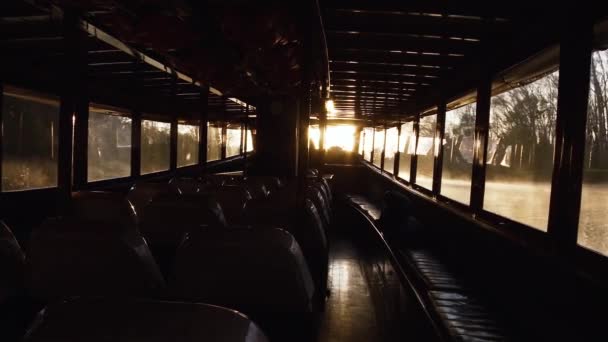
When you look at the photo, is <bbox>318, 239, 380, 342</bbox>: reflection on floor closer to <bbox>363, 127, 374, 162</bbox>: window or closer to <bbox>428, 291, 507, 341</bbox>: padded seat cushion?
<bbox>428, 291, 507, 341</bbox>: padded seat cushion

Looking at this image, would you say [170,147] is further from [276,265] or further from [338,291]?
[276,265]

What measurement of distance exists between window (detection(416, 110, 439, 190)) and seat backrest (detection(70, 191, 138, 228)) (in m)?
5.28

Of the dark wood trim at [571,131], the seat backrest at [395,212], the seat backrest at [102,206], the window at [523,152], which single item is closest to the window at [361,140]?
the seat backrest at [395,212]

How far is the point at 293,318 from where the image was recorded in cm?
169

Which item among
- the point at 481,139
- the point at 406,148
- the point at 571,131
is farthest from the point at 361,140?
the point at 571,131

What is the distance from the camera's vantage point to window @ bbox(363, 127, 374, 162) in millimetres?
15575

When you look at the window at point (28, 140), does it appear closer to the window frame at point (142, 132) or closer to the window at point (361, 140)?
the window frame at point (142, 132)

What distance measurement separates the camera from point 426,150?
323 inches

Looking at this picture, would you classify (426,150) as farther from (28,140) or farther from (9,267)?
(9,267)

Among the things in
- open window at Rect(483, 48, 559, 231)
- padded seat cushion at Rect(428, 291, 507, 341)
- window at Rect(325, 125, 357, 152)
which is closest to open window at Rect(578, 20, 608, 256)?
open window at Rect(483, 48, 559, 231)

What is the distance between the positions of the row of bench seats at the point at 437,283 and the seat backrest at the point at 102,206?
2.42m

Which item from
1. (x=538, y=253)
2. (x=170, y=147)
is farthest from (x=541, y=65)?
(x=170, y=147)

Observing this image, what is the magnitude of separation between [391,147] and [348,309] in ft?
27.6

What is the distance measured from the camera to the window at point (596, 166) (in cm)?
236
